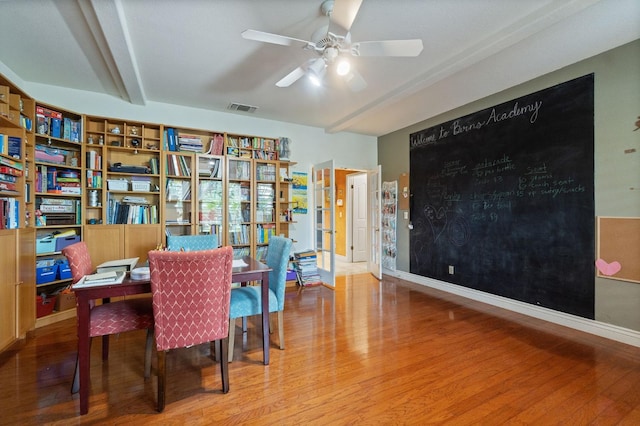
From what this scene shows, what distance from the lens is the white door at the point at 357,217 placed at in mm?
6848

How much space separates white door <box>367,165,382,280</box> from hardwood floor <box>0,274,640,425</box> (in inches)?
84.9

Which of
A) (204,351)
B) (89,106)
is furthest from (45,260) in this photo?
(204,351)

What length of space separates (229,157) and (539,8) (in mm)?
3683

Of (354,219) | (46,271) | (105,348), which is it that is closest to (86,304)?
(105,348)

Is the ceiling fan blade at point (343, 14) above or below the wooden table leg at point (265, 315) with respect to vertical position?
Answer: above

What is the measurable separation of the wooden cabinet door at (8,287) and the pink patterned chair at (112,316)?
899mm

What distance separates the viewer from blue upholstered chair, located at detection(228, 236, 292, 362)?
2301 millimetres

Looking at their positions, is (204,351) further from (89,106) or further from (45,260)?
(89,106)

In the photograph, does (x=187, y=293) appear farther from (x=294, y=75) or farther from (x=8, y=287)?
(x=8, y=287)

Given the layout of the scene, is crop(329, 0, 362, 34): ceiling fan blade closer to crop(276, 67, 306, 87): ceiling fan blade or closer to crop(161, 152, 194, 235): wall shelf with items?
crop(276, 67, 306, 87): ceiling fan blade

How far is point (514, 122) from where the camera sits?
11.3ft

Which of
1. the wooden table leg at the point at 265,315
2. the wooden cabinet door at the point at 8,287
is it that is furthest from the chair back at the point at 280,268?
the wooden cabinet door at the point at 8,287

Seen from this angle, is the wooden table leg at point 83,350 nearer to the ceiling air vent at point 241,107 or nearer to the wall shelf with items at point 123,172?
the wall shelf with items at point 123,172

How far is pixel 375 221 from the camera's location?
5434 millimetres
